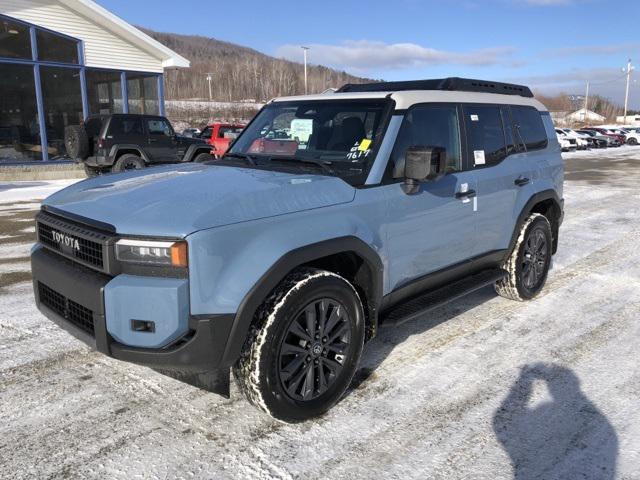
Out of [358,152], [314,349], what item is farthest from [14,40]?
[314,349]

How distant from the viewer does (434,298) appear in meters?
3.96

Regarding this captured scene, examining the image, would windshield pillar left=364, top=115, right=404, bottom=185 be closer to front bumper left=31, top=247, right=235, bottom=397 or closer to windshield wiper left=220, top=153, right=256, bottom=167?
windshield wiper left=220, top=153, right=256, bottom=167

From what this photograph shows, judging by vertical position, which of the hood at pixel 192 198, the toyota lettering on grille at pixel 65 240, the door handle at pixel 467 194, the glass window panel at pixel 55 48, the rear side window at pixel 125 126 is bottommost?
the toyota lettering on grille at pixel 65 240

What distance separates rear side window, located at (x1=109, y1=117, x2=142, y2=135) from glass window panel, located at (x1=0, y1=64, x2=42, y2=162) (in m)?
5.42

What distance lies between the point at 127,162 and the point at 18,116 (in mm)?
6049

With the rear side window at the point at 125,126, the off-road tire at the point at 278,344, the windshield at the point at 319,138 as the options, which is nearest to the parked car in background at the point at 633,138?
the rear side window at the point at 125,126

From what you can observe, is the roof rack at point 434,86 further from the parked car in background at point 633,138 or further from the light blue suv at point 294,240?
the parked car in background at point 633,138

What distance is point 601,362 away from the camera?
153 inches

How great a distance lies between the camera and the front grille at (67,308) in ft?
9.45

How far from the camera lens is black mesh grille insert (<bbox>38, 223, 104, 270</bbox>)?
2.81 m

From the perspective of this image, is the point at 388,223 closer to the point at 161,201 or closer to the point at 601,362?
the point at 161,201

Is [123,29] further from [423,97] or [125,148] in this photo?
[423,97]

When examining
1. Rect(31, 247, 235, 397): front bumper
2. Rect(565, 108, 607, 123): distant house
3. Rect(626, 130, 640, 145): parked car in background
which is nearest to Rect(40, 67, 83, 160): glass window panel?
Rect(31, 247, 235, 397): front bumper

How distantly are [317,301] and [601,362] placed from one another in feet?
7.31
